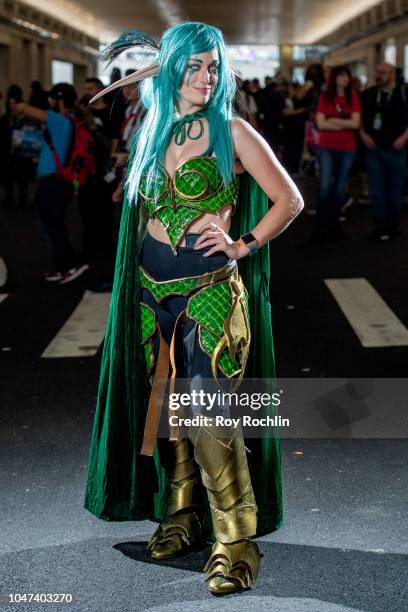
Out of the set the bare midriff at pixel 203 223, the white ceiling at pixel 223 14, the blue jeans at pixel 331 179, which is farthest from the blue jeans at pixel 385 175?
the white ceiling at pixel 223 14

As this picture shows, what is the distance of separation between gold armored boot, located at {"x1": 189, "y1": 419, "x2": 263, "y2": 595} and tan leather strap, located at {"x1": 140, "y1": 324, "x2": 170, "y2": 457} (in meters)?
0.20

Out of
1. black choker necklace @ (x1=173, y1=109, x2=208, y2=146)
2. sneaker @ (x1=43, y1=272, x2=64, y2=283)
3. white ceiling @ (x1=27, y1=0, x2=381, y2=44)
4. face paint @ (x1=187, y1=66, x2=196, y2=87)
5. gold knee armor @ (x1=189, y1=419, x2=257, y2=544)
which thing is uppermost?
white ceiling @ (x1=27, y1=0, x2=381, y2=44)

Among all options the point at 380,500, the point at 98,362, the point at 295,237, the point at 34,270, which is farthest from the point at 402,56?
the point at 380,500

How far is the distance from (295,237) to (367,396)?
719cm

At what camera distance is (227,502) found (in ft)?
11.7

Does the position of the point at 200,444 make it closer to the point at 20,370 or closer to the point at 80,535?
the point at 80,535

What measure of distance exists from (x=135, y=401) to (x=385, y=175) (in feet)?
29.9

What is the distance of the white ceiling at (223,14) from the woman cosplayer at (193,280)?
117 ft

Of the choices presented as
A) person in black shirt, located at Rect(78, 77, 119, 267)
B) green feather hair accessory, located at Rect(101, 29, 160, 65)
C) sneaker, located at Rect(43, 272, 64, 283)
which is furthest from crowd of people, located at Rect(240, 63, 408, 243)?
green feather hair accessory, located at Rect(101, 29, 160, 65)

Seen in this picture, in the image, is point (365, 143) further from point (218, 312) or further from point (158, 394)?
point (218, 312)

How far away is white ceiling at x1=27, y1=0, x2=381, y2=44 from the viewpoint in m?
40.3

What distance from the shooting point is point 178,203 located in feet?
11.5

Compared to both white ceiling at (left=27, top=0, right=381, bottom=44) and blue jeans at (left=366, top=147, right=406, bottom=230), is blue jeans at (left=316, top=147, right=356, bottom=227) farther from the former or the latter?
white ceiling at (left=27, top=0, right=381, bottom=44)

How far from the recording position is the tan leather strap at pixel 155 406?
12.2ft
